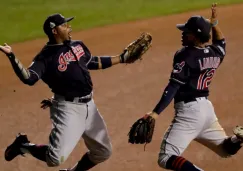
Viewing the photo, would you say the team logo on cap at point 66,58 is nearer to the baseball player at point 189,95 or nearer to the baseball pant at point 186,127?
the baseball player at point 189,95

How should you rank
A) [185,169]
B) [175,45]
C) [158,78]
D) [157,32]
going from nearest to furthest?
[185,169], [158,78], [175,45], [157,32]

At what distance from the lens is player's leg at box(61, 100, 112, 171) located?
238 inches

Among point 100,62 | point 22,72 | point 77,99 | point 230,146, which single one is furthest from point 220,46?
point 22,72

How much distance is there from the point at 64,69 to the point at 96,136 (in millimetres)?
819

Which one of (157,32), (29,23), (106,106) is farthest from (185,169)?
(29,23)

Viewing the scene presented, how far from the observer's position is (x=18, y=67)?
551cm

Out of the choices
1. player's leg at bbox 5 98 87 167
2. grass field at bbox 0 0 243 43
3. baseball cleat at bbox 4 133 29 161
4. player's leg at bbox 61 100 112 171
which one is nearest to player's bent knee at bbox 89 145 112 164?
player's leg at bbox 61 100 112 171

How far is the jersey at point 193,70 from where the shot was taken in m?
5.45

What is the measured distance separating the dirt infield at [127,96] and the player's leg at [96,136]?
54 centimetres

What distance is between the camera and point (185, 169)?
5.34 m

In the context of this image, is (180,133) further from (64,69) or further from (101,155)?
(64,69)

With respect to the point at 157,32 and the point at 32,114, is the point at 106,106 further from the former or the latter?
the point at 157,32

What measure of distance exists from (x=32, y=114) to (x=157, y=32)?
4581 mm

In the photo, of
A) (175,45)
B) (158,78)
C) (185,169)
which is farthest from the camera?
(175,45)
